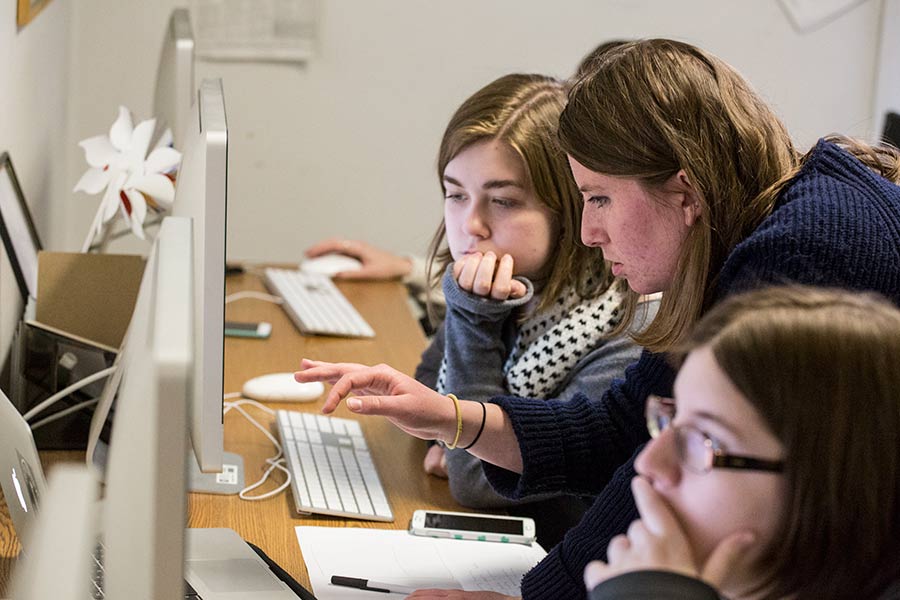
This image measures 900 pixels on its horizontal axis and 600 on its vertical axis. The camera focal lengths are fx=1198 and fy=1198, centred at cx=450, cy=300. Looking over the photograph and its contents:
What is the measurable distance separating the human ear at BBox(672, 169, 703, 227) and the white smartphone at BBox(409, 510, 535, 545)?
1.52 feet

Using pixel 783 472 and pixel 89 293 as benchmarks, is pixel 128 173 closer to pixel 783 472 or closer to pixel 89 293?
pixel 89 293

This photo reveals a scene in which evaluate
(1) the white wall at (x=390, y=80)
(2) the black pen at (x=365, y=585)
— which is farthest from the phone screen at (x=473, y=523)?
(1) the white wall at (x=390, y=80)

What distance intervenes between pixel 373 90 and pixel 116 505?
246cm

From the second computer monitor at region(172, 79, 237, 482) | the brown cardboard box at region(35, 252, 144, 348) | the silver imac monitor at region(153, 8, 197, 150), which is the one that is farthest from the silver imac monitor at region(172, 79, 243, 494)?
the silver imac monitor at region(153, 8, 197, 150)

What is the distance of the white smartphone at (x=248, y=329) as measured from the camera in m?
2.13

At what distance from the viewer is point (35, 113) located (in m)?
2.14

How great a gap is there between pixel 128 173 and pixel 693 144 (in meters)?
0.88

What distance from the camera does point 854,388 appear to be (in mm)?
798

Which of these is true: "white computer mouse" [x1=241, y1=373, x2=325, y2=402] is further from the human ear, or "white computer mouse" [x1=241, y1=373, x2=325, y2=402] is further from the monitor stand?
the human ear

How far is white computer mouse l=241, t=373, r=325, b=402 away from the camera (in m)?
1.81

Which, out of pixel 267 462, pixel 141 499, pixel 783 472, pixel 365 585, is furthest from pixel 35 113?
pixel 783 472

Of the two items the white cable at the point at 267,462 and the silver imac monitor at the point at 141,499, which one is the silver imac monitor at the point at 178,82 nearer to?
the white cable at the point at 267,462

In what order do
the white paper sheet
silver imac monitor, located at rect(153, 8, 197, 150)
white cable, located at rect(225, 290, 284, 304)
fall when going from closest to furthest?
the white paper sheet → silver imac monitor, located at rect(153, 8, 197, 150) → white cable, located at rect(225, 290, 284, 304)

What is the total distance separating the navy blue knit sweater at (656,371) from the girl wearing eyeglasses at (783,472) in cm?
25
